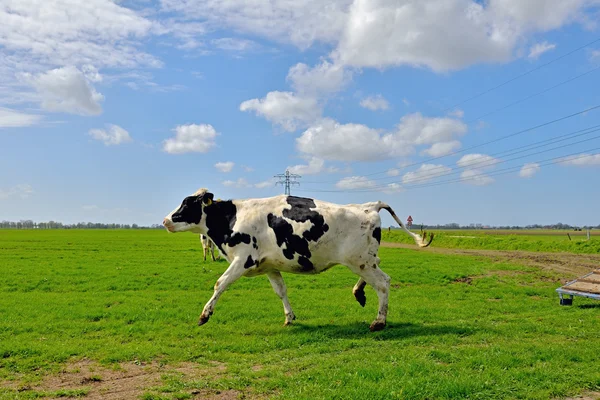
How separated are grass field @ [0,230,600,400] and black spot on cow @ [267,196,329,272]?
161 centimetres

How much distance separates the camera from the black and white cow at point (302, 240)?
10.7 m

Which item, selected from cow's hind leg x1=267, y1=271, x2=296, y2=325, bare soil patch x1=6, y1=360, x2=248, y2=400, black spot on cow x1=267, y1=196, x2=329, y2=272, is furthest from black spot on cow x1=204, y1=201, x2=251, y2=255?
bare soil patch x1=6, y1=360, x2=248, y2=400

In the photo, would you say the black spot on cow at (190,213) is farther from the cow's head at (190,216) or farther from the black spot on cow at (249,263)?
the black spot on cow at (249,263)

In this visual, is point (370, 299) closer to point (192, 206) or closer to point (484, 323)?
point (484, 323)

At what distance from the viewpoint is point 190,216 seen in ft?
38.4

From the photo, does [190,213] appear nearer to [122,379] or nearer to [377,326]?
[122,379]

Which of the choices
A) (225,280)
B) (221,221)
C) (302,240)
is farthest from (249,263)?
(221,221)

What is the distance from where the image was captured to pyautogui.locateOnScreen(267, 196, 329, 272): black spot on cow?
10742 mm

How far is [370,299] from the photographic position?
1527 centimetres

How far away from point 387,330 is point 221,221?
14.7 feet

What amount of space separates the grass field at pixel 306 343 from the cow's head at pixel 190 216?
230 cm

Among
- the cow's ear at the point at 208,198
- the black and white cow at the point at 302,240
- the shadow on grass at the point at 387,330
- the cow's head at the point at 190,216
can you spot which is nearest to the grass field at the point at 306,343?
the shadow on grass at the point at 387,330

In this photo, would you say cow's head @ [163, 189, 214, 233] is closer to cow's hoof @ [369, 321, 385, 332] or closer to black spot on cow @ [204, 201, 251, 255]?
black spot on cow @ [204, 201, 251, 255]

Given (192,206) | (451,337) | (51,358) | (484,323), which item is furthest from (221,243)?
(484,323)
